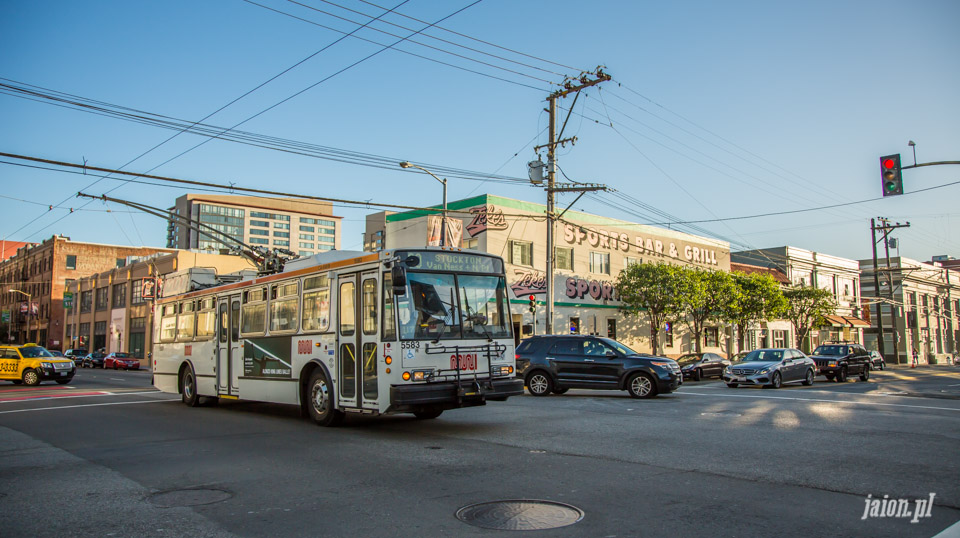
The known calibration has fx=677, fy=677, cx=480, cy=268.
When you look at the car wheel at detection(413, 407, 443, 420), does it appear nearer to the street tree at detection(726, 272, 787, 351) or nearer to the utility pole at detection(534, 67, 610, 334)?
the utility pole at detection(534, 67, 610, 334)

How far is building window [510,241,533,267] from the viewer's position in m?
38.1

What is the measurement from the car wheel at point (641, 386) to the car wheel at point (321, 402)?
9082mm

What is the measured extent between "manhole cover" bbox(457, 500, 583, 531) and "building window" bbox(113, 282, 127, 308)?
71.6 metres

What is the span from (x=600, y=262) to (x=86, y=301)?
63.9m

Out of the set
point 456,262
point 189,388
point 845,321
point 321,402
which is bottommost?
point 189,388

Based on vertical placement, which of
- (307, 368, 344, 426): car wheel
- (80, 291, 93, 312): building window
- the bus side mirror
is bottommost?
(307, 368, 344, 426): car wheel

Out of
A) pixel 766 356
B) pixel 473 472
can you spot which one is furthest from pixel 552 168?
pixel 473 472

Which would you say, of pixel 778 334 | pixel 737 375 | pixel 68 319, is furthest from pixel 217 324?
pixel 68 319

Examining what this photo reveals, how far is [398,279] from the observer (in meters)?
10.5

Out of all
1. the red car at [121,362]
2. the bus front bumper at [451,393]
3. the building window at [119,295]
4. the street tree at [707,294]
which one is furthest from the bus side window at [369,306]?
the building window at [119,295]

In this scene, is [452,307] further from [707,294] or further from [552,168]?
[707,294]

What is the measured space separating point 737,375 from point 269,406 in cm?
1630

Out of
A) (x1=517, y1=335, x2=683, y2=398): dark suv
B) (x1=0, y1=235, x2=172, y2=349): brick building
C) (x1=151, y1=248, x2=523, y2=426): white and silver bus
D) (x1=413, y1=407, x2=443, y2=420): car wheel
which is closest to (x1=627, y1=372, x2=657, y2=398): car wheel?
(x1=517, y1=335, x2=683, y2=398): dark suv

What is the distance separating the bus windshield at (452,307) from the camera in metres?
11.0
